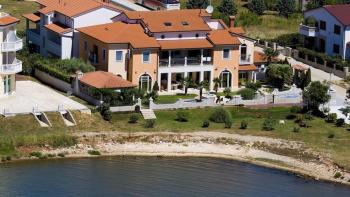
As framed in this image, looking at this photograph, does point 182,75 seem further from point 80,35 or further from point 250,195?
point 250,195

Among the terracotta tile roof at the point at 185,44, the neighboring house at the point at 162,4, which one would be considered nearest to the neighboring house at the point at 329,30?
the neighboring house at the point at 162,4

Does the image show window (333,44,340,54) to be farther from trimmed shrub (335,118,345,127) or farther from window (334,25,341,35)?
trimmed shrub (335,118,345,127)

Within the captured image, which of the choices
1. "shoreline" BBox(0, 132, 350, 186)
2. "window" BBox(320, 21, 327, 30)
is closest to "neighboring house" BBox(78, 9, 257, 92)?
"shoreline" BBox(0, 132, 350, 186)

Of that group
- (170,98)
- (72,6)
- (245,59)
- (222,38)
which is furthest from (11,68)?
(245,59)

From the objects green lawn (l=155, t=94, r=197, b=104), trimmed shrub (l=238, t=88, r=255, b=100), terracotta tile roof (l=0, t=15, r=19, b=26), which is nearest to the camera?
terracotta tile roof (l=0, t=15, r=19, b=26)

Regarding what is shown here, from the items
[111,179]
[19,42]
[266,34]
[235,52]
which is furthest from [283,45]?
[111,179]

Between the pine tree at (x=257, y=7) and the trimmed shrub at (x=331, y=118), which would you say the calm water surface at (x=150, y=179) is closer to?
the trimmed shrub at (x=331, y=118)
